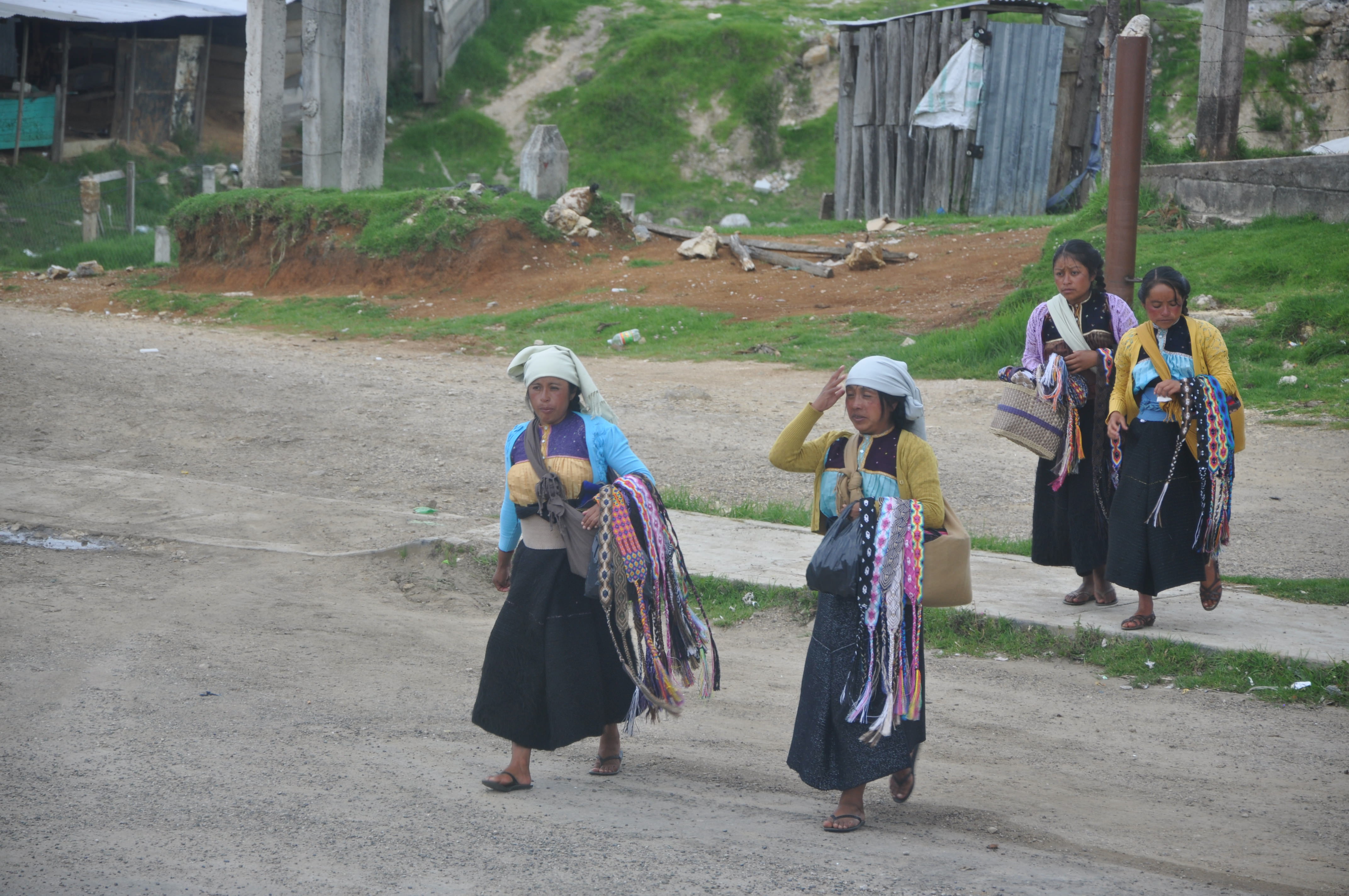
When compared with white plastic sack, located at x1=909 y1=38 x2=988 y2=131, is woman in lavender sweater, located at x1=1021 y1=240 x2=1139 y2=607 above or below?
below

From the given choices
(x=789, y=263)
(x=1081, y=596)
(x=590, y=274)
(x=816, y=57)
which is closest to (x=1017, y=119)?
(x=789, y=263)

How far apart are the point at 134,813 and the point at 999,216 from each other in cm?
1670

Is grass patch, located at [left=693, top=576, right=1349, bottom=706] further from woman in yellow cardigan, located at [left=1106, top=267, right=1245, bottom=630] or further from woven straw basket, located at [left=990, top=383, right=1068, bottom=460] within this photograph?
woven straw basket, located at [left=990, top=383, right=1068, bottom=460]

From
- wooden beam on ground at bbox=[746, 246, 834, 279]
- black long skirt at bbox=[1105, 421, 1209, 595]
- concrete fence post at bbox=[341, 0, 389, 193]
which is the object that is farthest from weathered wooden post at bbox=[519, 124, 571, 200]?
black long skirt at bbox=[1105, 421, 1209, 595]

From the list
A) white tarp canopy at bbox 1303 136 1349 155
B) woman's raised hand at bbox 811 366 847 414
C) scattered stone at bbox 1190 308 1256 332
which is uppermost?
white tarp canopy at bbox 1303 136 1349 155

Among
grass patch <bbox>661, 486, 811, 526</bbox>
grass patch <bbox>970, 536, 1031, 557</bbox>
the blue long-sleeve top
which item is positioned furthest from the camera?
grass patch <bbox>661, 486, 811, 526</bbox>

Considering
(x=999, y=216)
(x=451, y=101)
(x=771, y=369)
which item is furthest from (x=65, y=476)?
(x=451, y=101)

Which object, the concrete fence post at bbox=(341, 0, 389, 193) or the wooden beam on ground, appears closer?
the wooden beam on ground

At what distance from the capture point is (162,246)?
18844 millimetres

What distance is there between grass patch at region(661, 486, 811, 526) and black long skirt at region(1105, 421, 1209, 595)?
232 cm

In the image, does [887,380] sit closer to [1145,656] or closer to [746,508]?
[1145,656]

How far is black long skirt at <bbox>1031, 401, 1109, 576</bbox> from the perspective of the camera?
17.7 feet

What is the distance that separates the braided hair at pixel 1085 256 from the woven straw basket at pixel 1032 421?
583 millimetres

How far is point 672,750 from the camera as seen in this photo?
4.34 meters
